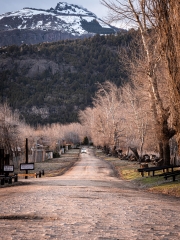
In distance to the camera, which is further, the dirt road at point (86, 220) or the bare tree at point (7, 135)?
the bare tree at point (7, 135)

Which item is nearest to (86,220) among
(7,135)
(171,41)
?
(171,41)

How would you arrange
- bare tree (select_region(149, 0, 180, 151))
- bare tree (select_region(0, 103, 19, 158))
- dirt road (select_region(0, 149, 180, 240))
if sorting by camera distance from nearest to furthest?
1. dirt road (select_region(0, 149, 180, 240))
2. bare tree (select_region(149, 0, 180, 151))
3. bare tree (select_region(0, 103, 19, 158))

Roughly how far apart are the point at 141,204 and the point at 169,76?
23.6 ft

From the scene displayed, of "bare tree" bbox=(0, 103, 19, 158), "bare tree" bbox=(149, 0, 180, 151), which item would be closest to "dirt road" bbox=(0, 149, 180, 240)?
"bare tree" bbox=(149, 0, 180, 151)

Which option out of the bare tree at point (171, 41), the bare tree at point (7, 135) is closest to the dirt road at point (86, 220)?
the bare tree at point (171, 41)

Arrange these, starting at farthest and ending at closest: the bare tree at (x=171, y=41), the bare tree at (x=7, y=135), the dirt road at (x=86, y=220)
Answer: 1. the bare tree at (x=7, y=135)
2. the bare tree at (x=171, y=41)
3. the dirt road at (x=86, y=220)

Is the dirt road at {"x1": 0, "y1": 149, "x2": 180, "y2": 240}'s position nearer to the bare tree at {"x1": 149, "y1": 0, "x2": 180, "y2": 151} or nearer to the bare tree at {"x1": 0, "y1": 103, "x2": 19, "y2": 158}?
the bare tree at {"x1": 149, "y1": 0, "x2": 180, "y2": 151}

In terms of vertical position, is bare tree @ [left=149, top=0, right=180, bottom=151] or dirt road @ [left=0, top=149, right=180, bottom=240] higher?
bare tree @ [left=149, top=0, right=180, bottom=151]

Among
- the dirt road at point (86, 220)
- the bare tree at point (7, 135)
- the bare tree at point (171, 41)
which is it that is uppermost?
the bare tree at point (171, 41)

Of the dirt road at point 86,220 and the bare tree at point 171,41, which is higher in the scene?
the bare tree at point 171,41

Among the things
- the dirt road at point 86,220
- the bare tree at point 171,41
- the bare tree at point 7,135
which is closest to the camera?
the dirt road at point 86,220

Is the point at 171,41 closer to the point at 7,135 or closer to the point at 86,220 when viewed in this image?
the point at 86,220

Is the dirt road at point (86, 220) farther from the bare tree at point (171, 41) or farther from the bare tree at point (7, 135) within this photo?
the bare tree at point (7, 135)

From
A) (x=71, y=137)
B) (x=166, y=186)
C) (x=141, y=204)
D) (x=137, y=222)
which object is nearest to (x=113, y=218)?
A: (x=137, y=222)
